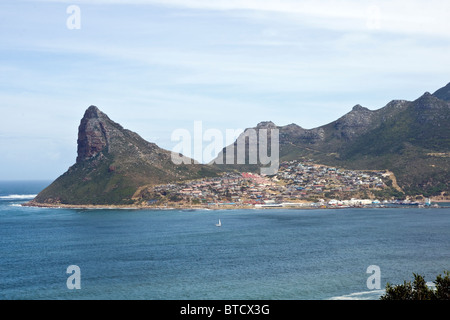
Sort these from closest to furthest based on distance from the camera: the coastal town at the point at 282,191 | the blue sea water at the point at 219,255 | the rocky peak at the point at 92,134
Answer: the blue sea water at the point at 219,255, the coastal town at the point at 282,191, the rocky peak at the point at 92,134

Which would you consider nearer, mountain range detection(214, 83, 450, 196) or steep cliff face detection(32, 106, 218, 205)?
mountain range detection(214, 83, 450, 196)

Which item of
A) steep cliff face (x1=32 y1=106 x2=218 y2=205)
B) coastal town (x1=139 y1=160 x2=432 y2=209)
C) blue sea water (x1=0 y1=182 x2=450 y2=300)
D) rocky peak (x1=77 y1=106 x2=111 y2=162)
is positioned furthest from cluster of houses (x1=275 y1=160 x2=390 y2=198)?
rocky peak (x1=77 y1=106 x2=111 y2=162)

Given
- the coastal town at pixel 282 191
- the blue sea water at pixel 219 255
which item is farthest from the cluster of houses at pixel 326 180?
the blue sea water at pixel 219 255

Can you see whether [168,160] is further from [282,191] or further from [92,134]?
[282,191]

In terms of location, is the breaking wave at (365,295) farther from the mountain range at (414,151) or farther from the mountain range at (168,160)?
the mountain range at (414,151)

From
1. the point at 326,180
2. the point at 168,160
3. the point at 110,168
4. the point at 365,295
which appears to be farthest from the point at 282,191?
the point at 365,295

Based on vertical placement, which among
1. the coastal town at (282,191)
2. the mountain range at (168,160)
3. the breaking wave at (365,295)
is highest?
the mountain range at (168,160)

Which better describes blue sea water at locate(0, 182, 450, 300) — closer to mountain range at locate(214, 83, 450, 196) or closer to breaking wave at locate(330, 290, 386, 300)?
breaking wave at locate(330, 290, 386, 300)
